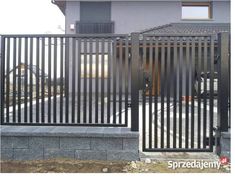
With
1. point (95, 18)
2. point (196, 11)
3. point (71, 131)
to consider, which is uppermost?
point (196, 11)

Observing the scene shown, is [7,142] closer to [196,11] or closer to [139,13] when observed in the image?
[139,13]

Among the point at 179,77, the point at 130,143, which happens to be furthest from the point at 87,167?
the point at 179,77

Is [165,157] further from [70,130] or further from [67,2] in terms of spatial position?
[67,2]

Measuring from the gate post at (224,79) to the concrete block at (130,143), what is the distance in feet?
5.28

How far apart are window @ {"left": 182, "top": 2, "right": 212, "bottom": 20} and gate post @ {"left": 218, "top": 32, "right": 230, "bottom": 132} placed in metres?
12.6

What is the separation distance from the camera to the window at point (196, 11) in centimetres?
1683

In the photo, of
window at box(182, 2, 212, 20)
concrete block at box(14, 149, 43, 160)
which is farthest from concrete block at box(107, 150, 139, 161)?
window at box(182, 2, 212, 20)

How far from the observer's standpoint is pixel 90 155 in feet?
16.5

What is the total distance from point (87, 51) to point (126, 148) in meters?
2.01

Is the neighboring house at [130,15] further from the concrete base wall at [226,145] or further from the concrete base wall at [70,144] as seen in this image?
the concrete base wall at [226,145]

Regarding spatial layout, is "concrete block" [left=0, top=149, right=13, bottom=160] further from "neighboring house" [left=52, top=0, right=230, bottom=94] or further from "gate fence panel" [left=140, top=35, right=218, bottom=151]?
"neighboring house" [left=52, top=0, right=230, bottom=94]

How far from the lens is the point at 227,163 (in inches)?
190

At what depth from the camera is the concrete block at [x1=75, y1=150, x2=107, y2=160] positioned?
5002 millimetres

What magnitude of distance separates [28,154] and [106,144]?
4.84 feet
